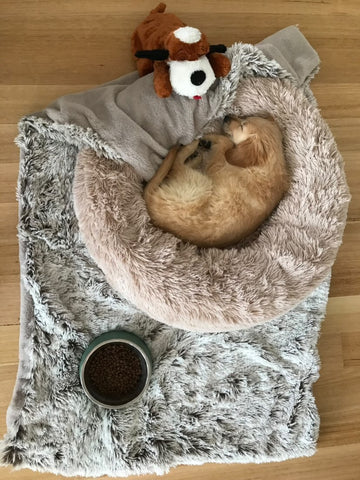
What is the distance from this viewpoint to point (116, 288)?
4.29 ft

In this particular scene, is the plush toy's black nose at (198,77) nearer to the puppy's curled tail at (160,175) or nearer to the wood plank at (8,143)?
the puppy's curled tail at (160,175)

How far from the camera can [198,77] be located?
125 cm

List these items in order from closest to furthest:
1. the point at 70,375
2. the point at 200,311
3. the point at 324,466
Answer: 1. the point at 200,311
2. the point at 70,375
3. the point at 324,466

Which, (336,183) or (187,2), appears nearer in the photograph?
(336,183)

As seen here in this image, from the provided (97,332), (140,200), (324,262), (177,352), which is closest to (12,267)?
(97,332)

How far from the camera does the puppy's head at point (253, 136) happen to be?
1.34m

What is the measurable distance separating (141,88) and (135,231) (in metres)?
0.39

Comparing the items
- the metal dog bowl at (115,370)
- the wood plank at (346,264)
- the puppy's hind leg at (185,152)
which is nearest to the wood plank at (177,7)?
the puppy's hind leg at (185,152)

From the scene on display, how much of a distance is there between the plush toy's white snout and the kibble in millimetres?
715

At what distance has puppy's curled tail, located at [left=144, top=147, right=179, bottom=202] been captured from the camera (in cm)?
131

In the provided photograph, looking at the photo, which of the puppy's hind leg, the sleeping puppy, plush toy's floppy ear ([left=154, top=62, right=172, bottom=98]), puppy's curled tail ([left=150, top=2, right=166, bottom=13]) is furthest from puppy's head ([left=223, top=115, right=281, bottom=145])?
puppy's curled tail ([left=150, top=2, right=166, bottom=13])

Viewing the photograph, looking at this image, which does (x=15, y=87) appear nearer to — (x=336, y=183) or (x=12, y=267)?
(x=12, y=267)

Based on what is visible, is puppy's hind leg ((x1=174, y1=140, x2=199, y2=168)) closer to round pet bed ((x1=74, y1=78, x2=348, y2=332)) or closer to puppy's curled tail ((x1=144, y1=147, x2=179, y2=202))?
puppy's curled tail ((x1=144, y1=147, x2=179, y2=202))

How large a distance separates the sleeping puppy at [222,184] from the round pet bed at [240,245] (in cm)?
4
